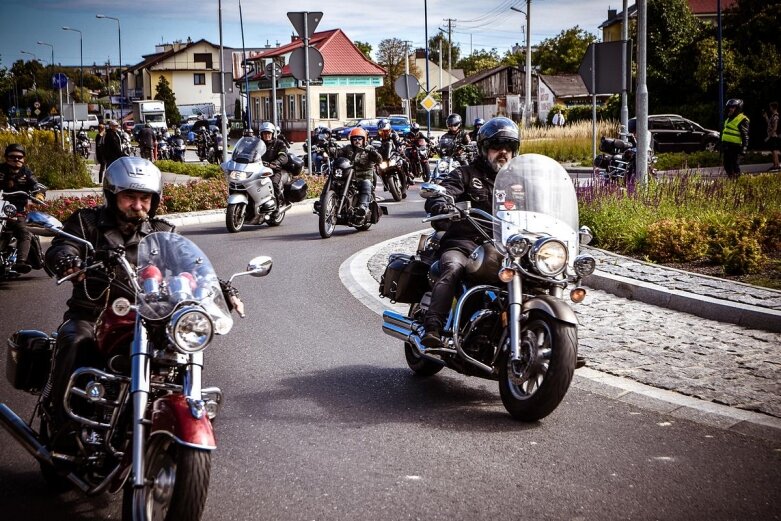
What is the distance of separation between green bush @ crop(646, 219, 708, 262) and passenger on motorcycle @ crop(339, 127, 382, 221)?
5.74m

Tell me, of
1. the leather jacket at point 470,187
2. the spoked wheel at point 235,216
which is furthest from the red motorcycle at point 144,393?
the spoked wheel at point 235,216

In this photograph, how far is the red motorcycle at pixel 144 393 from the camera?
12.0 feet

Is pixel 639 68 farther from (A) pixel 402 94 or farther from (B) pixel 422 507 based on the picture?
(A) pixel 402 94

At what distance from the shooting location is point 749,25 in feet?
144

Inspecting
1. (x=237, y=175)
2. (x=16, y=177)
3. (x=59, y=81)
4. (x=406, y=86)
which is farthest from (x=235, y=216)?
(x=59, y=81)

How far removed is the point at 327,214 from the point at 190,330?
11792mm

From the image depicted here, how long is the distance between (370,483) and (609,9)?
323 ft

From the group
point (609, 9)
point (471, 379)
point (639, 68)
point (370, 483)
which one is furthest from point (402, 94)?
Result: point (609, 9)

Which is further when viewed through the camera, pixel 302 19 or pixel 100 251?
pixel 302 19

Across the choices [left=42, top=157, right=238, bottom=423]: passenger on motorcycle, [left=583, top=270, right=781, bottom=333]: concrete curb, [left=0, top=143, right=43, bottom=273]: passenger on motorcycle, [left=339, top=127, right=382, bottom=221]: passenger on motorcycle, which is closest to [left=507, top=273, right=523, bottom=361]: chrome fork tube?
[left=42, top=157, right=238, bottom=423]: passenger on motorcycle

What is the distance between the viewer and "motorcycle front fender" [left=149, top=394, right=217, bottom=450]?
3572 millimetres

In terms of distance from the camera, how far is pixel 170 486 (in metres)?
3.69

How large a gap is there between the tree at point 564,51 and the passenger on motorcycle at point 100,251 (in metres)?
103

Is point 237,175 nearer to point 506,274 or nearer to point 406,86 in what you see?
point 506,274
